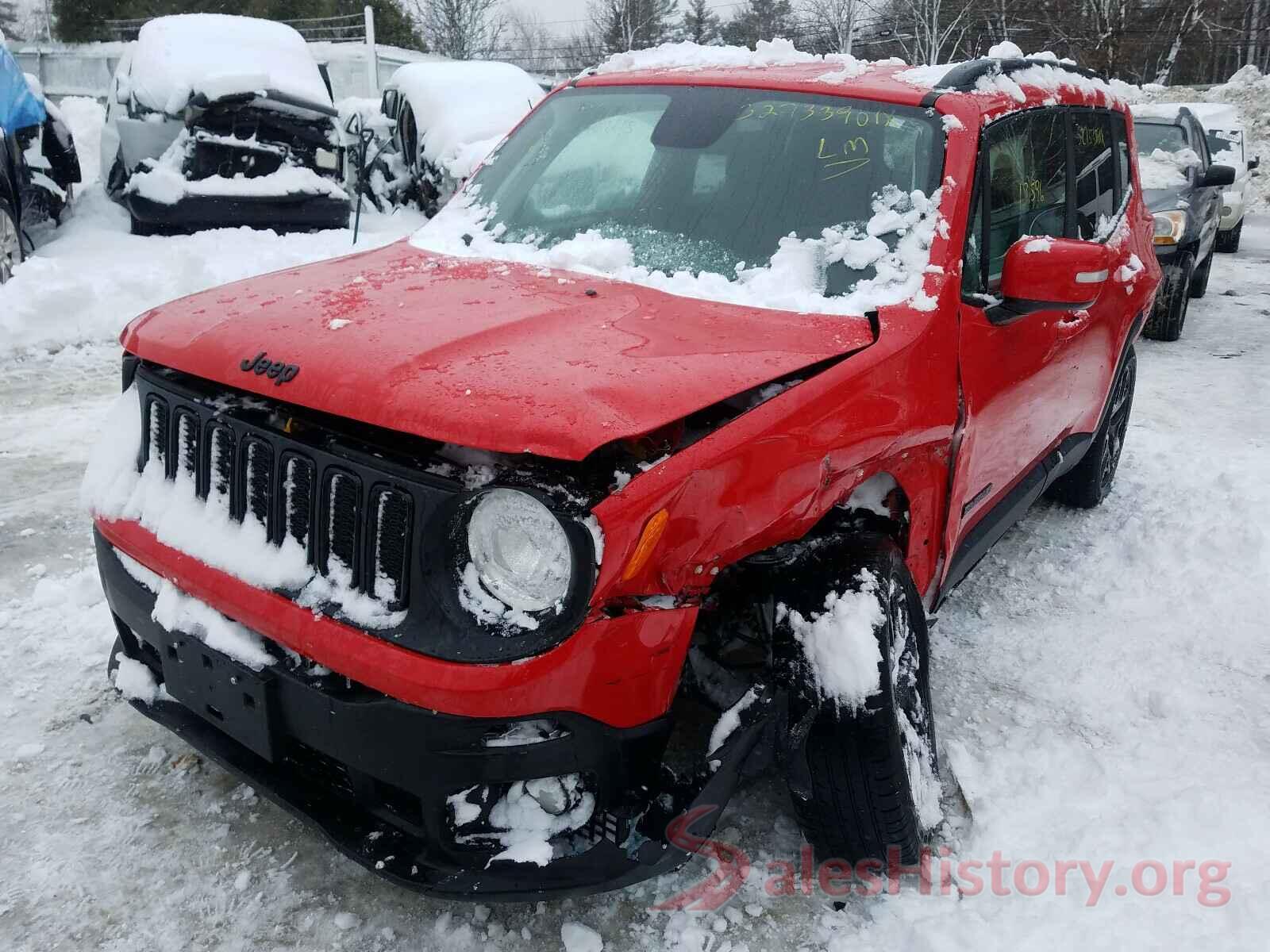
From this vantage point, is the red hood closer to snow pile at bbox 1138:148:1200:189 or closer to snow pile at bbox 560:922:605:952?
snow pile at bbox 560:922:605:952

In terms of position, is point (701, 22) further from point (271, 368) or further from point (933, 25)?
point (271, 368)

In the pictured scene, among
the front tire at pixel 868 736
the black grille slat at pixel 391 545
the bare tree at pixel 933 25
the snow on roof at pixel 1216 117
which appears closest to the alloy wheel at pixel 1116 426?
the front tire at pixel 868 736

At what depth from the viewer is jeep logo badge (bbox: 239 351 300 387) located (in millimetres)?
2008

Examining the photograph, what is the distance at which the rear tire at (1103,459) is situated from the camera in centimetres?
469

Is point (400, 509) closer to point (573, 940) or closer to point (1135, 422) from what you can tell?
point (573, 940)

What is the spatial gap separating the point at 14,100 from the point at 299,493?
7.91 m

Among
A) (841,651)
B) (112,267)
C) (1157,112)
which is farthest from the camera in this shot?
(1157,112)

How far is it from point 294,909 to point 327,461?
3.49ft

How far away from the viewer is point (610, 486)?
5.81ft

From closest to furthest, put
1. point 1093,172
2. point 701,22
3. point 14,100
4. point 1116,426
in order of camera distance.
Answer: point 1093,172 → point 1116,426 → point 14,100 → point 701,22

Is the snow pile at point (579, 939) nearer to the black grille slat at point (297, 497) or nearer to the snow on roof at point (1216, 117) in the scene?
the black grille slat at point (297, 497)

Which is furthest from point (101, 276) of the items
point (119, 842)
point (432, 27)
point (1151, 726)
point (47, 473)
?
point (432, 27)

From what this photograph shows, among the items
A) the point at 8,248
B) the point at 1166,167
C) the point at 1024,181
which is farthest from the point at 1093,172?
the point at 8,248

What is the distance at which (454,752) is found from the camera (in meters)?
1.84
